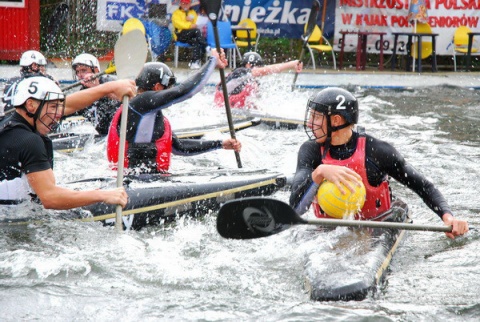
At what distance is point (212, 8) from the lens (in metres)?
7.28

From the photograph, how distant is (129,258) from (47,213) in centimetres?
69

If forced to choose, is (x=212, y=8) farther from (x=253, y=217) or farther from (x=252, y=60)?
(x=252, y=60)

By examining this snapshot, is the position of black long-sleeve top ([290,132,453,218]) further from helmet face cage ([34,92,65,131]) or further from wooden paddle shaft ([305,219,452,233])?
helmet face cage ([34,92,65,131])

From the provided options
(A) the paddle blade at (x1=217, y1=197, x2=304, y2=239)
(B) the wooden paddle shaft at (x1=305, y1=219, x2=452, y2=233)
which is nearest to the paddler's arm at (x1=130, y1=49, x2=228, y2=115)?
(A) the paddle blade at (x1=217, y1=197, x2=304, y2=239)

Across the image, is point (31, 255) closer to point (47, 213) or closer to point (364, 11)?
point (47, 213)

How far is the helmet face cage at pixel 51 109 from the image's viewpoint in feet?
16.3

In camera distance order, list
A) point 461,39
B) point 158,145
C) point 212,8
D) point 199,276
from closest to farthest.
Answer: point 199,276 < point 158,145 < point 212,8 < point 461,39

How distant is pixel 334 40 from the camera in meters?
16.2

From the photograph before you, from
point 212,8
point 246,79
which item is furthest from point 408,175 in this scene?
point 246,79

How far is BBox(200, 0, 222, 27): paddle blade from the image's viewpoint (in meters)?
7.24

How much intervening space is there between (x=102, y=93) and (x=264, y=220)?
1814 millimetres

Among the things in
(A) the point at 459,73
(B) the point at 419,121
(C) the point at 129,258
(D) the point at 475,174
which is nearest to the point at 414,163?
(D) the point at 475,174

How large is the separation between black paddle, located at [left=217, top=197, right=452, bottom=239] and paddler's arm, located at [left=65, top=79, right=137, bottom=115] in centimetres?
161

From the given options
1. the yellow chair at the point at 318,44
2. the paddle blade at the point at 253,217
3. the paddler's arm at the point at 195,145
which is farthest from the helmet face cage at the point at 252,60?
the paddle blade at the point at 253,217
